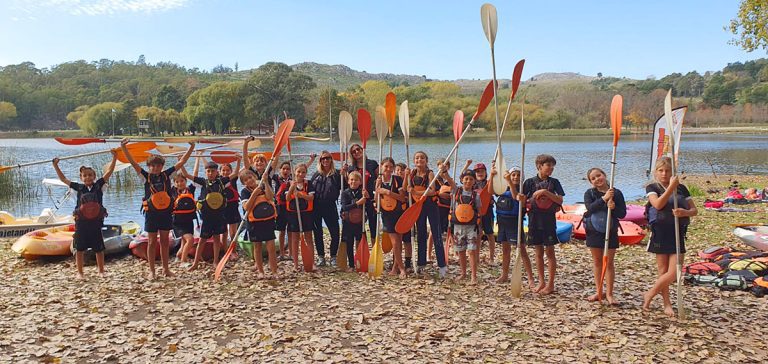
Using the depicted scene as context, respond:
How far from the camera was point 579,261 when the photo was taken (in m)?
7.67

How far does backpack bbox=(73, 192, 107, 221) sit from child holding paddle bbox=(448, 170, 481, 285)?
436 centimetres

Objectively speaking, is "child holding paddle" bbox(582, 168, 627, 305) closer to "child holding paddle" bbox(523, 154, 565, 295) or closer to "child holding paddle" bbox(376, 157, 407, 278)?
"child holding paddle" bbox(523, 154, 565, 295)

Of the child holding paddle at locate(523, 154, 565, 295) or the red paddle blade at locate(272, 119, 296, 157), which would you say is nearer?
the child holding paddle at locate(523, 154, 565, 295)

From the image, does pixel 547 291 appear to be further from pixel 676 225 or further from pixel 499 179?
pixel 676 225

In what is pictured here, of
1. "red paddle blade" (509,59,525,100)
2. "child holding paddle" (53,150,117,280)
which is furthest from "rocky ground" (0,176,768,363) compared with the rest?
"red paddle blade" (509,59,525,100)

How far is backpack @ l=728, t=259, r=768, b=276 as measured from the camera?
19.8 ft

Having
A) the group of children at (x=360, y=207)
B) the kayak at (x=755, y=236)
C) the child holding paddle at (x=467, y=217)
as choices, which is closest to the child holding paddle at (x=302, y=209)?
the group of children at (x=360, y=207)

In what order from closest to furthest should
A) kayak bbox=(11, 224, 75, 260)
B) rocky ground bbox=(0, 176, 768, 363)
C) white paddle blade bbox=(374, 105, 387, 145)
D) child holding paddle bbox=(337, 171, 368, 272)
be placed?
1. rocky ground bbox=(0, 176, 768, 363)
2. child holding paddle bbox=(337, 171, 368, 272)
3. white paddle blade bbox=(374, 105, 387, 145)
4. kayak bbox=(11, 224, 75, 260)

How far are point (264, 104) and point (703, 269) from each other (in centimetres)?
5981

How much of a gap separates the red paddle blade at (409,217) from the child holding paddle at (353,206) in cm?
65

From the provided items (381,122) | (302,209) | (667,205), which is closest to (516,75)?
(381,122)

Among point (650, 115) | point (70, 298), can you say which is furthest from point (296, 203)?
point (650, 115)

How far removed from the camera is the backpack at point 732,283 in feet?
19.1

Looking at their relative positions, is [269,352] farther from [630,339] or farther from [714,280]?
[714,280]
